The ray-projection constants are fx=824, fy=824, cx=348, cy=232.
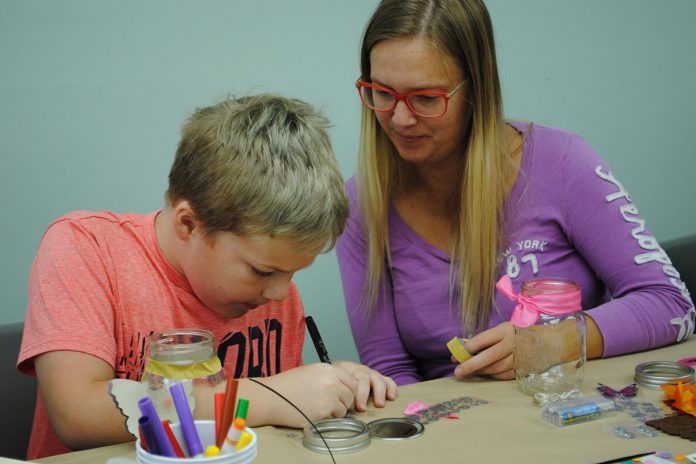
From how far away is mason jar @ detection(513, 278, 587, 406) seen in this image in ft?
3.89

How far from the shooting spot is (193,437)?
0.79m

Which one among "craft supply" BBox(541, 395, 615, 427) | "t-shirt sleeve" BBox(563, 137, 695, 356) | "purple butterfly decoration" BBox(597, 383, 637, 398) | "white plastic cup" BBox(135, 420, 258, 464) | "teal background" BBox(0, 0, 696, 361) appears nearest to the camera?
"white plastic cup" BBox(135, 420, 258, 464)

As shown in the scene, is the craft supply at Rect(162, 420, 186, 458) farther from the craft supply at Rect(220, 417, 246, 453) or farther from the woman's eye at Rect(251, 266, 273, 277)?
the woman's eye at Rect(251, 266, 273, 277)

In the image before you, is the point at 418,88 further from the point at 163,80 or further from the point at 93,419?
the point at 93,419

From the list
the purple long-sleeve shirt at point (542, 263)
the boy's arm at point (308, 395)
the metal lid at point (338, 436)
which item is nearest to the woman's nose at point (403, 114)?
the purple long-sleeve shirt at point (542, 263)

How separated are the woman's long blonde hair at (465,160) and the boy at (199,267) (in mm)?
351

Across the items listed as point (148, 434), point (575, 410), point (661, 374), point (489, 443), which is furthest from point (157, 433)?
point (661, 374)

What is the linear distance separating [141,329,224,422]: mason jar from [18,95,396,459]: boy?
114mm

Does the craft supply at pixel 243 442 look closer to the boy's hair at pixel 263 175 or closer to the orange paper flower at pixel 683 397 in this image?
the boy's hair at pixel 263 175

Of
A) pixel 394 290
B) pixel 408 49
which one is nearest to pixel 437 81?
pixel 408 49

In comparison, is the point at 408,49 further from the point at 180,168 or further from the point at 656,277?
the point at 656,277

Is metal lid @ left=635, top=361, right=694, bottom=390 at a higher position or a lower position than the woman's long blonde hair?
lower

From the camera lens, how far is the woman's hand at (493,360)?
1.28m

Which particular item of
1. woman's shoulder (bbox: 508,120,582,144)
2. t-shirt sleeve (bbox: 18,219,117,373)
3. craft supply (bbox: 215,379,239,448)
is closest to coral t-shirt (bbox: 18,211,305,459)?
t-shirt sleeve (bbox: 18,219,117,373)
